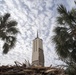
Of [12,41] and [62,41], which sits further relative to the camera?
[12,41]

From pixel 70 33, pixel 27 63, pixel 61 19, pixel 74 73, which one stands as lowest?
pixel 74 73

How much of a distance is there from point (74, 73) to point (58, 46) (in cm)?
304

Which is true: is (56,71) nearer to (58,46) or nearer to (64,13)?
(58,46)

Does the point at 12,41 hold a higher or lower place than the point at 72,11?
lower

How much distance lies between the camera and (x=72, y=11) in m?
17.0

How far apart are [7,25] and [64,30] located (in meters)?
7.60

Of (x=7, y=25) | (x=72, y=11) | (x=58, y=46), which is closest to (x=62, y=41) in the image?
(x=58, y=46)

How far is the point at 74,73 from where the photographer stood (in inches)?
540

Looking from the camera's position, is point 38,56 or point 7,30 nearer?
point 7,30

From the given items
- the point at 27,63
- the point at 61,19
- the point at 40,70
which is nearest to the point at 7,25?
the point at 61,19

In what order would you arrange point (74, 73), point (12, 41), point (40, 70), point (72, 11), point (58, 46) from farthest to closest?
point (12, 41), point (72, 11), point (58, 46), point (74, 73), point (40, 70)

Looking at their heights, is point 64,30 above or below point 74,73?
above

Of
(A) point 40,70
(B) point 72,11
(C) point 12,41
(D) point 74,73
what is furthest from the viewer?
(C) point 12,41

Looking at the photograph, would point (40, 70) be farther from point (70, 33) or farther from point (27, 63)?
point (70, 33)
